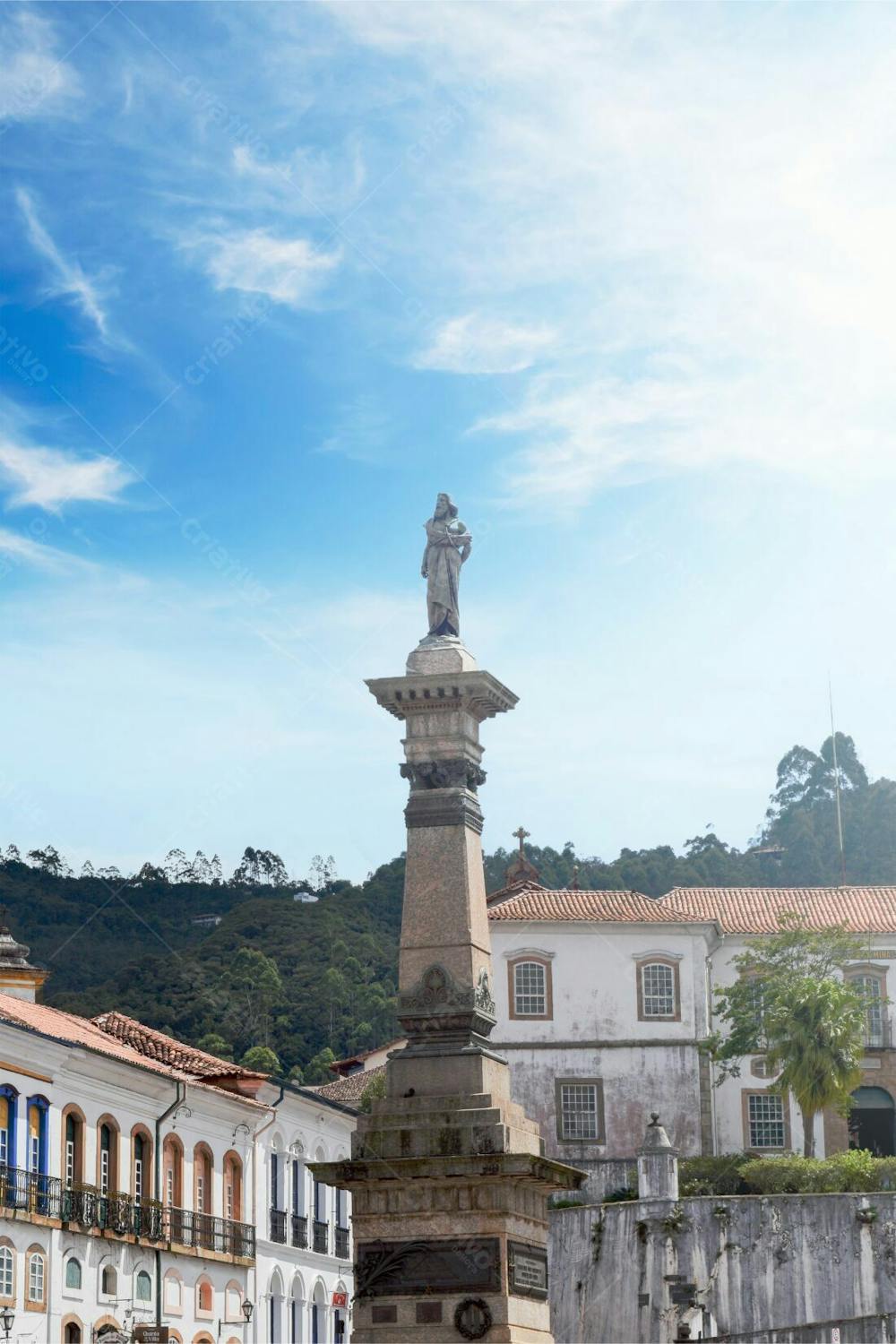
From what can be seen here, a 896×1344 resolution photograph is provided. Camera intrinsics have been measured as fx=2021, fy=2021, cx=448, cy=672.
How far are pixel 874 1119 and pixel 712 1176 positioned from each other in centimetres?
807

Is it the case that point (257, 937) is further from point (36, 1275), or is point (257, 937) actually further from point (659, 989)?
point (36, 1275)

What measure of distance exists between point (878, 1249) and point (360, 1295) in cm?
2478

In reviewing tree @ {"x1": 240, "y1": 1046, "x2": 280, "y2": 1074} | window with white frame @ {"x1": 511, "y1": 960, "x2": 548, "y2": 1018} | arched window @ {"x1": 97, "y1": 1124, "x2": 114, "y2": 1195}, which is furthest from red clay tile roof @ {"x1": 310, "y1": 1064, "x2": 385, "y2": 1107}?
arched window @ {"x1": 97, "y1": 1124, "x2": 114, "y2": 1195}

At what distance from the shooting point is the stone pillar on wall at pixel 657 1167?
39781 mm

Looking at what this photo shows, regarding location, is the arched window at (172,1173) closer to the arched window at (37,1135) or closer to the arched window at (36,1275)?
the arched window at (37,1135)

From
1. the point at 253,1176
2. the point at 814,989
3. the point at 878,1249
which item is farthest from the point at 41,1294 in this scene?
the point at 814,989

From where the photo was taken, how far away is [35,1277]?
29375 mm

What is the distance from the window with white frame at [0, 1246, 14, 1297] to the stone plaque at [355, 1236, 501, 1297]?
13436mm

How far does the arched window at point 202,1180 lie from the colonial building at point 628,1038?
1473cm

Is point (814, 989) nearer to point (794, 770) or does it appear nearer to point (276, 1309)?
point (276, 1309)

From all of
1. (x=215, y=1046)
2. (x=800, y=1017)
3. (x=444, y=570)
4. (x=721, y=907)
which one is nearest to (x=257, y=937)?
(x=215, y=1046)

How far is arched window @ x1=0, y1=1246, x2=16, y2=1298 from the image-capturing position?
28328 mm

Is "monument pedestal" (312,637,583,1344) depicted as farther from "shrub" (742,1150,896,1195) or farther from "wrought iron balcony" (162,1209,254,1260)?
"shrub" (742,1150,896,1195)

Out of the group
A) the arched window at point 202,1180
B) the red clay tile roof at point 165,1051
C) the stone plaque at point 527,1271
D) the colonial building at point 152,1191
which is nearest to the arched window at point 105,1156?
the colonial building at point 152,1191
